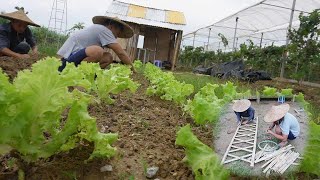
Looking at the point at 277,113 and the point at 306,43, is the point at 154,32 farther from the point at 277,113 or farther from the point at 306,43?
the point at 277,113

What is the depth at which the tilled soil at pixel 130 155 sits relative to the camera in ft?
6.09

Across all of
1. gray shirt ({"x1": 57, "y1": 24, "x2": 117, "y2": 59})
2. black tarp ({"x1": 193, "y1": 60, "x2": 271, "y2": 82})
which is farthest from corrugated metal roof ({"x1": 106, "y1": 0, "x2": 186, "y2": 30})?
gray shirt ({"x1": 57, "y1": 24, "x2": 117, "y2": 59})

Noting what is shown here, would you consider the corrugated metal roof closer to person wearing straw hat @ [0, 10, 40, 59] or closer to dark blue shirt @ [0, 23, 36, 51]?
dark blue shirt @ [0, 23, 36, 51]

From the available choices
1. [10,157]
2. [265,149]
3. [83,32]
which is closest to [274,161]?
[265,149]

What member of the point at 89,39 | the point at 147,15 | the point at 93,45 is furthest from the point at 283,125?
the point at 147,15

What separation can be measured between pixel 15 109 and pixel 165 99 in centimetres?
283

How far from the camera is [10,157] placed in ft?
6.43

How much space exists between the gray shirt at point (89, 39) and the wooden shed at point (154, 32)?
41.4 feet

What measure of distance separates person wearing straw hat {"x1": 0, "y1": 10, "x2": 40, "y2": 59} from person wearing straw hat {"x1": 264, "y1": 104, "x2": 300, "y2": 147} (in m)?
5.00

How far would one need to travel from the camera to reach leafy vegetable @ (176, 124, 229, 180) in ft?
5.63

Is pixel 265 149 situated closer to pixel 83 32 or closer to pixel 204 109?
pixel 204 109

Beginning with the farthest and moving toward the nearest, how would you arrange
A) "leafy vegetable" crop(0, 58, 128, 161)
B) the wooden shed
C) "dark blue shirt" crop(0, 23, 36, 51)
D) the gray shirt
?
the wooden shed, "dark blue shirt" crop(0, 23, 36, 51), the gray shirt, "leafy vegetable" crop(0, 58, 128, 161)

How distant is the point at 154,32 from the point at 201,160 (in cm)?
1804

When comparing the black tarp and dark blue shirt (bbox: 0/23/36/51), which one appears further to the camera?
the black tarp
